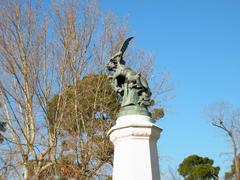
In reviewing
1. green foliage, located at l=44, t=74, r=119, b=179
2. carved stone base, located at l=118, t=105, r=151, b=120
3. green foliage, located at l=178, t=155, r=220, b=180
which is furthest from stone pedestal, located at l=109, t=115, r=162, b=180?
green foliage, located at l=178, t=155, r=220, b=180

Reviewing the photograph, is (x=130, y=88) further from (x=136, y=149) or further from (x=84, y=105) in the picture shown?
(x=84, y=105)

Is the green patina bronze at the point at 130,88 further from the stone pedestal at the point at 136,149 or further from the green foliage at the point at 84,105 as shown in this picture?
the green foliage at the point at 84,105

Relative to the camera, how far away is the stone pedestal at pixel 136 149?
6.33 meters

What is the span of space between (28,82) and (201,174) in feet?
74.9

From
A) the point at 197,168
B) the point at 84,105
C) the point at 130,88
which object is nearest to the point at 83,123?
the point at 84,105

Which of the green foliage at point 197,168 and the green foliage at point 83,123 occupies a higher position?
the green foliage at point 197,168

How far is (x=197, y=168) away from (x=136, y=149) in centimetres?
2648

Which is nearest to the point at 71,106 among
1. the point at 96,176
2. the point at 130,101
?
the point at 96,176

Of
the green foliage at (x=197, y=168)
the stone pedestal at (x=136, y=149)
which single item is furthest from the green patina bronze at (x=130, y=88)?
the green foliage at (x=197, y=168)

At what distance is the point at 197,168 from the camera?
103 feet

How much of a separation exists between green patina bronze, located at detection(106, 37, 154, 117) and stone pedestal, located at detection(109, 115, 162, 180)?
1.01ft

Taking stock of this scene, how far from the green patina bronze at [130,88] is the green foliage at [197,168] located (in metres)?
25.2

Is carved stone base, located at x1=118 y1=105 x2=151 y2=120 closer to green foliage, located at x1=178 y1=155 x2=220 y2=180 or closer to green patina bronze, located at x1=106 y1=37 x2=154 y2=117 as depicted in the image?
green patina bronze, located at x1=106 y1=37 x2=154 y2=117

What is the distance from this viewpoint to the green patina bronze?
704 centimetres
